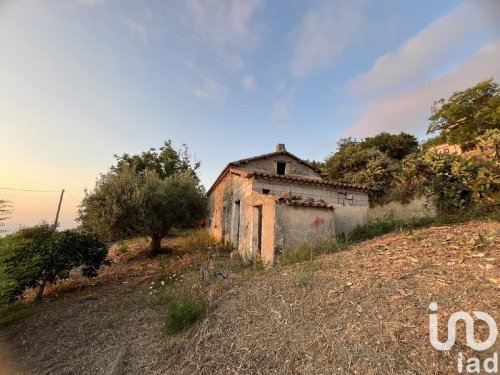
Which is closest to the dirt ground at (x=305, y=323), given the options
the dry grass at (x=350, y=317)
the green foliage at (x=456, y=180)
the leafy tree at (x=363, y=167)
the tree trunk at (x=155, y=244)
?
the dry grass at (x=350, y=317)

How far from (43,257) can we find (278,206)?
20.9ft

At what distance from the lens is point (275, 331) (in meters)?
3.79

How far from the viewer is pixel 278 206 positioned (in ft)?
25.9

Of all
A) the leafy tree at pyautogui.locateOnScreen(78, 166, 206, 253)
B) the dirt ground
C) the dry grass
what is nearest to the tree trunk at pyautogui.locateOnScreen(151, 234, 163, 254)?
the leafy tree at pyautogui.locateOnScreen(78, 166, 206, 253)

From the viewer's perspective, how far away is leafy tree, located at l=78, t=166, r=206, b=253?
10422 millimetres

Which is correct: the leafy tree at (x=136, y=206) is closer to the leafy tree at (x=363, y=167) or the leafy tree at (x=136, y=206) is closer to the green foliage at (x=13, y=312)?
the green foliage at (x=13, y=312)

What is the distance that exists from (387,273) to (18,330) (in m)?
7.44

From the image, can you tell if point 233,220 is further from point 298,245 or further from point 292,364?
point 292,364

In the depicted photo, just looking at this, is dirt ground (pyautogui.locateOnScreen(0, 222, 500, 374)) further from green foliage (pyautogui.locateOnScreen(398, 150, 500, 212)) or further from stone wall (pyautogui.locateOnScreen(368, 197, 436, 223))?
stone wall (pyautogui.locateOnScreen(368, 197, 436, 223))

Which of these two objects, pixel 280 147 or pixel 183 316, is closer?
pixel 183 316

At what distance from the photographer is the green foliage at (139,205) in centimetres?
1044

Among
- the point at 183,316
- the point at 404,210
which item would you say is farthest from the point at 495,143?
the point at 183,316

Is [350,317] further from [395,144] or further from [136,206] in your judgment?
[395,144]

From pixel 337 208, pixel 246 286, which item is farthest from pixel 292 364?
pixel 337 208
